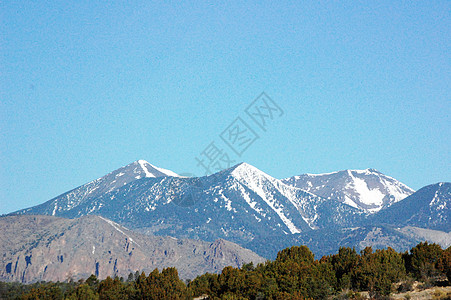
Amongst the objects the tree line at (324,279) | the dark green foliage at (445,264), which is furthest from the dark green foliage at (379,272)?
the dark green foliage at (445,264)

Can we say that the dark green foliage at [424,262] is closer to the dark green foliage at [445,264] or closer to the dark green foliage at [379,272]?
the dark green foliage at [445,264]

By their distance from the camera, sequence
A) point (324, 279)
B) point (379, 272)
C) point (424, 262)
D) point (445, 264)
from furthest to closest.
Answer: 1. point (424, 262)
2. point (324, 279)
3. point (379, 272)
4. point (445, 264)

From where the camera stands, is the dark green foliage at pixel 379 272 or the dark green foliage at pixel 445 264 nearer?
the dark green foliage at pixel 379 272

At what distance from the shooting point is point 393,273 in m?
80.1

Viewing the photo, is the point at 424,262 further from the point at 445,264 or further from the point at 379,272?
the point at 379,272

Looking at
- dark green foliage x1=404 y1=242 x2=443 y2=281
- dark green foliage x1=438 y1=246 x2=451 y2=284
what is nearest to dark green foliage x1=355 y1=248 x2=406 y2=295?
dark green foliage x1=404 y1=242 x2=443 y2=281

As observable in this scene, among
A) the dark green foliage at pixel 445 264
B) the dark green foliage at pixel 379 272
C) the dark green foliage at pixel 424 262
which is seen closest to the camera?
the dark green foliage at pixel 379 272

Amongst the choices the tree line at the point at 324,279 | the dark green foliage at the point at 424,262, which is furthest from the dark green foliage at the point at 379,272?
the dark green foliage at the point at 424,262

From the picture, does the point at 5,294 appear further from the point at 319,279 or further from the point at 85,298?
the point at 319,279

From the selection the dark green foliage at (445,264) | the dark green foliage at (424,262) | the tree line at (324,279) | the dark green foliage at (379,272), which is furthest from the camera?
the dark green foliage at (424,262)

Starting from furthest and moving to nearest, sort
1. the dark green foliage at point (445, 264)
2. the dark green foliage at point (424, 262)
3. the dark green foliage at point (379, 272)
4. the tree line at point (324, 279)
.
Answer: the dark green foliage at point (424, 262)
the tree line at point (324, 279)
the dark green foliage at point (445, 264)
the dark green foliage at point (379, 272)

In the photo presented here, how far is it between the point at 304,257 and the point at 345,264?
25.7 metres

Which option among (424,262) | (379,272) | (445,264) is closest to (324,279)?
(379,272)

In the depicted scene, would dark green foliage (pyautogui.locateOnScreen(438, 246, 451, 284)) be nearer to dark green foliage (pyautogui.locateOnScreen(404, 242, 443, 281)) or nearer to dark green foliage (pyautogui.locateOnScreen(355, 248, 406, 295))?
dark green foliage (pyautogui.locateOnScreen(404, 242, 443, 281))
